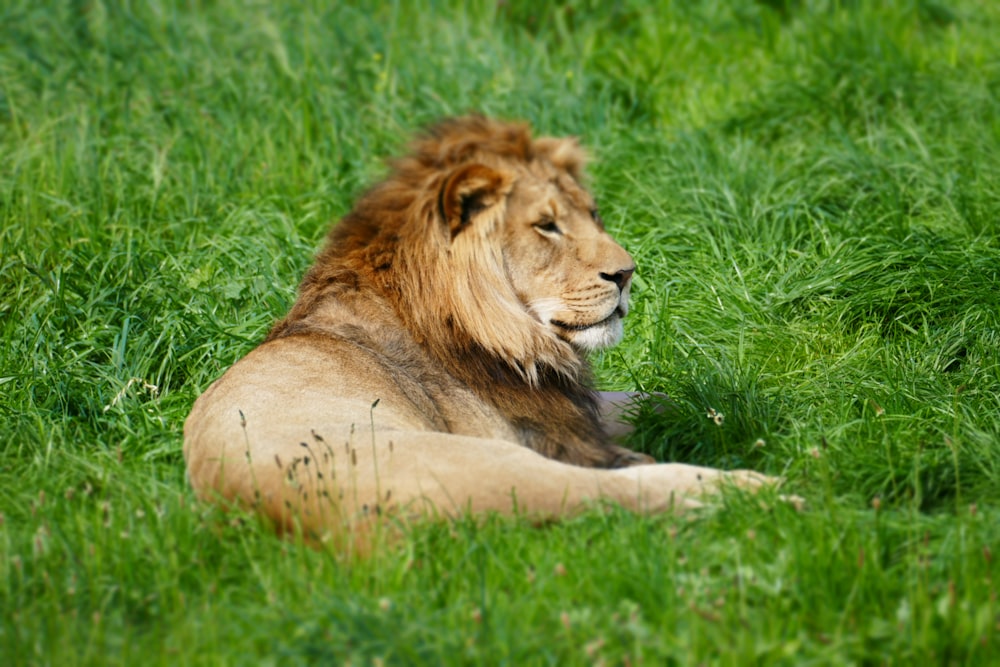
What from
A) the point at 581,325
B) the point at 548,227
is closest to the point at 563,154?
the point at 548,227

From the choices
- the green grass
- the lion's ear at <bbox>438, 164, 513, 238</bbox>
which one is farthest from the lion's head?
the green grass

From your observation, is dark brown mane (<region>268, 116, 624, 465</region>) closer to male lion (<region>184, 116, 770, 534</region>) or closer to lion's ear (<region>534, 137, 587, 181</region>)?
male lion (<region>184, 116, 770, 534</region>)

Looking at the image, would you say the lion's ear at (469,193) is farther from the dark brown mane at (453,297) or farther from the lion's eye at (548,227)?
the lion's eye at (548,227)

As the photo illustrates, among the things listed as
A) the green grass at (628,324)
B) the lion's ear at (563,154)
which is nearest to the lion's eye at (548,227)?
the lion's ear at (563,154)

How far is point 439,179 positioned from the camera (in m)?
4.15

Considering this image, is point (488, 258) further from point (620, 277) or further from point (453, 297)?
point (620, 277)

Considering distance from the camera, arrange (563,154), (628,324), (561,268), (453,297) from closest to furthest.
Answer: (453,297) < (561,268) < (563,154) < (628,324)

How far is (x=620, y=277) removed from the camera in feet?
13.8

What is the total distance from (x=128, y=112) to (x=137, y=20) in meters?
1.07

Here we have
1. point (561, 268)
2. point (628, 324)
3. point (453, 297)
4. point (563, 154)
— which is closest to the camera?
point (453, 297)

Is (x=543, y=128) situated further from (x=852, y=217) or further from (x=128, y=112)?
(x=128, y=112)

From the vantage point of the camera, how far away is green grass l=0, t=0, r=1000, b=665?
2.88m

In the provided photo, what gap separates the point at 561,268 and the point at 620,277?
0.21 meters

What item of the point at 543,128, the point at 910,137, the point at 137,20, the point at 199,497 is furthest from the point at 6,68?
the point at 910,137
